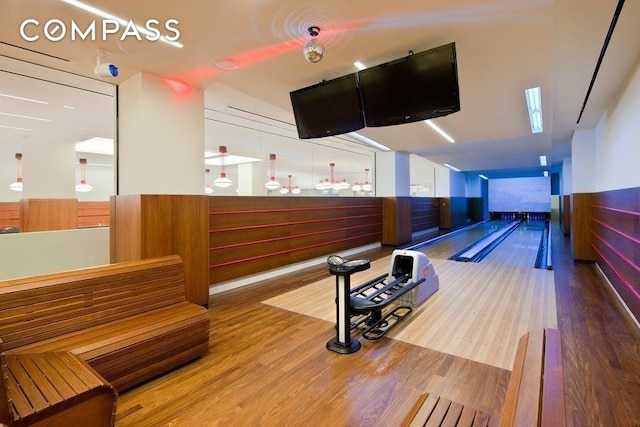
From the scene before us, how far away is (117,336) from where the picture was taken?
2158 mm

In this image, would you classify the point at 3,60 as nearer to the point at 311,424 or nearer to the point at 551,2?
the point at 311,424

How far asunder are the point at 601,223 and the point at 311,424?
5673 millimetres

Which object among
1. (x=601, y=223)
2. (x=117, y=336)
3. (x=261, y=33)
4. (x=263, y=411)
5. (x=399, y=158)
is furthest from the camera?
(x=399, y=158)

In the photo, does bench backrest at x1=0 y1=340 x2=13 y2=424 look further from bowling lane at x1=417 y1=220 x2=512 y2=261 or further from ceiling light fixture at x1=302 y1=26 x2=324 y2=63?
bowling lane at x1=417 y1=220 x2=512 y2=261

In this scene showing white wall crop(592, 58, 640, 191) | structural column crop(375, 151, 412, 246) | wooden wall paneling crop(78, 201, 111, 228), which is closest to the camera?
white wall crop(592, 58, 640, 191)

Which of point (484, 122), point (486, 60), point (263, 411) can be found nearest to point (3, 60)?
point (263, 411)

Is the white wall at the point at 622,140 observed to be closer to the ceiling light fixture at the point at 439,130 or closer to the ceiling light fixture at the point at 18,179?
the ceiling light fixture at the point at 439,130

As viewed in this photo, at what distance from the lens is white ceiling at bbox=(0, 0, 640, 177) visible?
2.32m

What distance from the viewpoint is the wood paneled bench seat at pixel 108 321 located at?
1.96 metres

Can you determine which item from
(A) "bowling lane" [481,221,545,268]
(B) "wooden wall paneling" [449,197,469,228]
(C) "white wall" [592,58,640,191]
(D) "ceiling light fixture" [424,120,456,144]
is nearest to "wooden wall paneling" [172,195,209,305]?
(D) "ceiling light fixture" [424,120,456,144]

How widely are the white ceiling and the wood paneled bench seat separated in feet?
6.74

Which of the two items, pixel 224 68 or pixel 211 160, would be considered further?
pixel 211 160

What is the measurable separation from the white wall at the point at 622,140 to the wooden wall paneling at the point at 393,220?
429 centimetres

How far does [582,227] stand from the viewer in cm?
618
